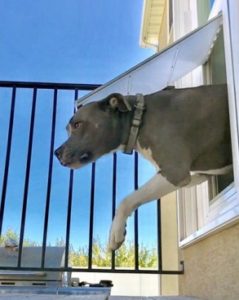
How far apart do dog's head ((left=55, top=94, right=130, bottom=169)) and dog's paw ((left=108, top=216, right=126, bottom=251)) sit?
0.32 metres

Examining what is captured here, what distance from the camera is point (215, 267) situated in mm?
1607

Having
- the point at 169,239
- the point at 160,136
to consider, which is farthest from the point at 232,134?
the point at 169,239

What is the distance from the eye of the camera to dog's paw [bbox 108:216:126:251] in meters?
1.68

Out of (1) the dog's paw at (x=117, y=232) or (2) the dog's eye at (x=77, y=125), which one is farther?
(2) the dog's eye at (x=77, y=125)

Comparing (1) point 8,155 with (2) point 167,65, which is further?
(1) point 8,155

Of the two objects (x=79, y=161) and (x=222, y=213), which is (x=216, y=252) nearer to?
(x=222, y=213)

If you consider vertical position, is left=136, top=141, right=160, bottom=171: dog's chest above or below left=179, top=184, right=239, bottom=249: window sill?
above

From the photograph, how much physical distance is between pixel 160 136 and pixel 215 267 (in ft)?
1.93

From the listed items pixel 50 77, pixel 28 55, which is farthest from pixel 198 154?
pixel 28 55

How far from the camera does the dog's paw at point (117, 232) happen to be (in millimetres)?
1681

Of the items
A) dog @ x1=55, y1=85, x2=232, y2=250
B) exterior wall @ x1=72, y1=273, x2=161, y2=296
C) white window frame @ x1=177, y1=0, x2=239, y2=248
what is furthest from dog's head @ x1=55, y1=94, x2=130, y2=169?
exterior wall @ x1=72, y1=273, x2=161, y2=296

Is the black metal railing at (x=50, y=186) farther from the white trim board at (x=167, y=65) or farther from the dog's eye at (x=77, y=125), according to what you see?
the dog's eye at (x=77, y=125)

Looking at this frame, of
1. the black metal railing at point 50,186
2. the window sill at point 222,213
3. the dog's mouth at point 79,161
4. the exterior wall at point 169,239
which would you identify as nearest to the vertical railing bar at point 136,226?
the black metal railing at point 50,186

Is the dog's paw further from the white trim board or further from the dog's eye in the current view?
the white trim board
